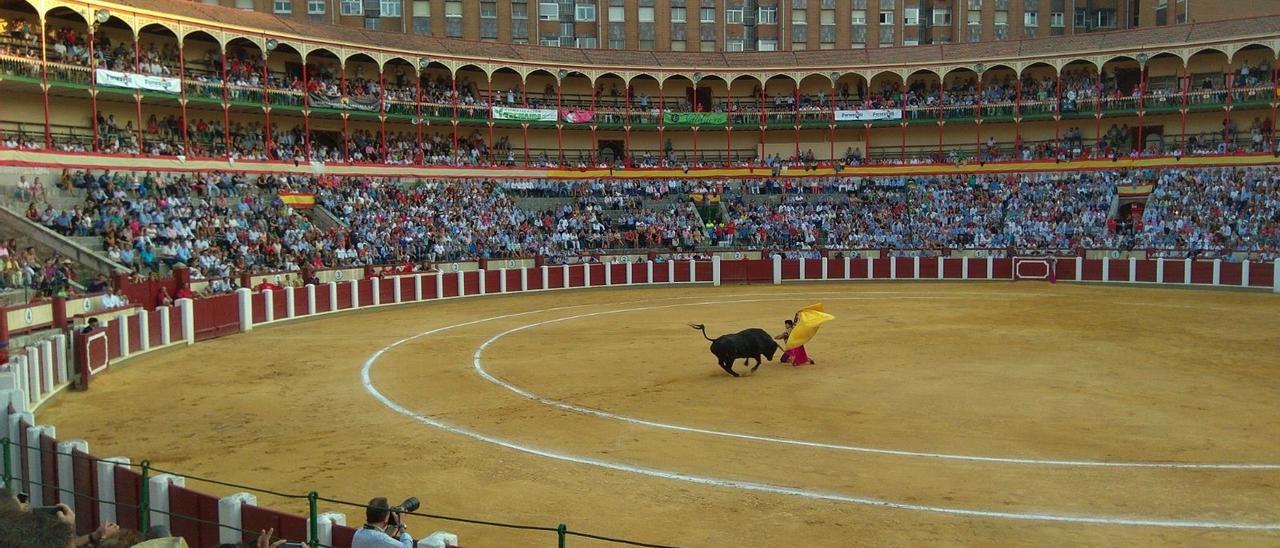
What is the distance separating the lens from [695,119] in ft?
158

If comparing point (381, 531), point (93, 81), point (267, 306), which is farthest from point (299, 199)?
point (381, 531)

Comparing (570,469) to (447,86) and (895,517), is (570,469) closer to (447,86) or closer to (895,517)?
(895,517)

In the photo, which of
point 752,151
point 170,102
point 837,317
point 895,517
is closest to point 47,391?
point 895,517

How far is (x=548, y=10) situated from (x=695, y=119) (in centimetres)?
1276

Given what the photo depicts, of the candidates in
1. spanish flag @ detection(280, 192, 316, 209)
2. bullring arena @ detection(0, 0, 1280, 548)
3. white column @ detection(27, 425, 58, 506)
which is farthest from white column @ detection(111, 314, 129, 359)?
spanish flag @ detection(280, 192, 316, 209)

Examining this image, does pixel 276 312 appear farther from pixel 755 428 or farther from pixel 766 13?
pixel 766 13

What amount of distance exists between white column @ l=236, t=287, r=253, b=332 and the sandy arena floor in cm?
93

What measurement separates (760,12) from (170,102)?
33527 millimetres

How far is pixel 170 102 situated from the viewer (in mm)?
35969

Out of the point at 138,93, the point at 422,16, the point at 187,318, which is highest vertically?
the point at 422,16

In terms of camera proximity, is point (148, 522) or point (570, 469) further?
point (570, 469)

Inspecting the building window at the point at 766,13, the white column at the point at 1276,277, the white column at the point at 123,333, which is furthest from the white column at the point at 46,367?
the building window at the point at 766,13

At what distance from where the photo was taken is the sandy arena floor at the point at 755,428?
8.45 metres

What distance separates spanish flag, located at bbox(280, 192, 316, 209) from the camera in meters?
33.7
